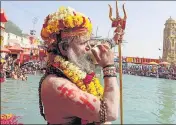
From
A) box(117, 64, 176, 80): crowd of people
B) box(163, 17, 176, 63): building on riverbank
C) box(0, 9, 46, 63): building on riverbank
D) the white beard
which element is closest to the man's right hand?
the white beard

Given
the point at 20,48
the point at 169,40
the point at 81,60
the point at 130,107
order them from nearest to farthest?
the point at 81,60 < the point at 130,107 < the point at 20,48 < the point at 169,40

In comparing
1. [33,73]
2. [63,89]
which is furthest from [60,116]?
[33,73]

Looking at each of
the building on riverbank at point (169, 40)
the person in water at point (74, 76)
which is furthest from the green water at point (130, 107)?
the building on riverbank at point (169, 40)

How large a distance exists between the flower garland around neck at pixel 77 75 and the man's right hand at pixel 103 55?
0.51ft

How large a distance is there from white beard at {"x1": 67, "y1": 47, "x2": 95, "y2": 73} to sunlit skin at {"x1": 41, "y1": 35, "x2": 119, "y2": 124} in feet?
0.36

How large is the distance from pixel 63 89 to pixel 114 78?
281 millimetres

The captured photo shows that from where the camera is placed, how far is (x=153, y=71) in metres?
38.5

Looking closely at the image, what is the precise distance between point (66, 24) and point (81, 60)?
222mm

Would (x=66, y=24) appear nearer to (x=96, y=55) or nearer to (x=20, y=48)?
(x=96, y=55)

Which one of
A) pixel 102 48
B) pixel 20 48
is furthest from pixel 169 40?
pixel 102 48

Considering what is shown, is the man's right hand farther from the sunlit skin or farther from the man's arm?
the man's arm

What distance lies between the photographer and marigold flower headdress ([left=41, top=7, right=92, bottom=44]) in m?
1.71

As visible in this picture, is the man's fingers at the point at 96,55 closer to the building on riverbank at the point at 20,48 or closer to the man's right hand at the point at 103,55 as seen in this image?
the man's right hand at the point at 103,55

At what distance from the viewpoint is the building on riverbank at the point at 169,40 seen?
2183 inches
